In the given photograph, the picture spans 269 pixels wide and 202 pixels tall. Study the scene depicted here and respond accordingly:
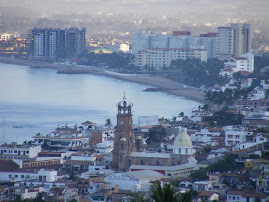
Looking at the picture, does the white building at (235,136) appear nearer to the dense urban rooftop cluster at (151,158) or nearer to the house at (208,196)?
the dense urban rooftop cluster at (151,158)

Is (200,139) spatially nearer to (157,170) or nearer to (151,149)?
(151,149)

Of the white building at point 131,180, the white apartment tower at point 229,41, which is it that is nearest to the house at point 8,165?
the white building at point 131,180

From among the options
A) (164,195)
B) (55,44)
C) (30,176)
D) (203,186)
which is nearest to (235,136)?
(30,176)

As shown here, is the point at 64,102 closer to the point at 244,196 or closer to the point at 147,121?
the point at 147,121

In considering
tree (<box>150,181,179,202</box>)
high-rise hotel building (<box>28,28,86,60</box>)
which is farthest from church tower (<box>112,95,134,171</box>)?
high-rise hotel building (<box>28,28,86,60</box>)

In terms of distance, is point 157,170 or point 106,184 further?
point 157,170

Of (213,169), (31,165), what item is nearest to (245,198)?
(213,169)
